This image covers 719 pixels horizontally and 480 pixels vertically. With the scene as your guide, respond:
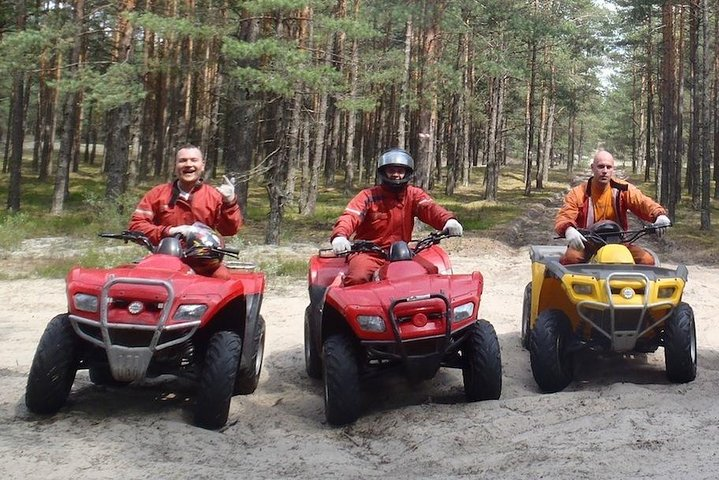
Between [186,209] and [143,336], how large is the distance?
1.67 m

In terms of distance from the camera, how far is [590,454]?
3.67m

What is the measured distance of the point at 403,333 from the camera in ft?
15.2

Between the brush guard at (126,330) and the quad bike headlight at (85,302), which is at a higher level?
the quad bike headlight at (85,302)

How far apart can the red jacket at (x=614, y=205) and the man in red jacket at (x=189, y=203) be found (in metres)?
2.88

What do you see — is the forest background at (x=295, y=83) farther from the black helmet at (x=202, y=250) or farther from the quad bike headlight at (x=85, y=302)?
the quad bike headlight at (x=85, y=302)

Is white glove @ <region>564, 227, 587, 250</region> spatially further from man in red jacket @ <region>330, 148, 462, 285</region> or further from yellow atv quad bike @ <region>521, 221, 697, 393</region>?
man in red jacket @ <region>330, 148, 462, 285</region>

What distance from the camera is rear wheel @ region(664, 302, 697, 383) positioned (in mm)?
5312

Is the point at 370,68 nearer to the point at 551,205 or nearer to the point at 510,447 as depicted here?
the point at 551,205

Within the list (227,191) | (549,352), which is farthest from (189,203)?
(549,352)

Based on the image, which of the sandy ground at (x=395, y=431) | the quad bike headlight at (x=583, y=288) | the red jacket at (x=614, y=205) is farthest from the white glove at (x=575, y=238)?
the sandy ground at (x=395, y=431)

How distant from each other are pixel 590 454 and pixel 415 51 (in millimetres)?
27126

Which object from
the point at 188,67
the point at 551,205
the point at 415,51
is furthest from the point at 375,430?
the point at 551,205

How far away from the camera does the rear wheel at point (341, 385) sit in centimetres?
477

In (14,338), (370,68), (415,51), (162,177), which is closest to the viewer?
(14,338)
